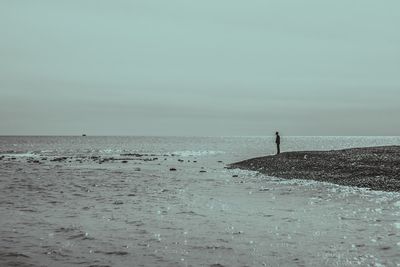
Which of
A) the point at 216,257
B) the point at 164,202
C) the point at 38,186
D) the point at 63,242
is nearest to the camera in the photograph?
the point at 216,257

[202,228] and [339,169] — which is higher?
[339,169]

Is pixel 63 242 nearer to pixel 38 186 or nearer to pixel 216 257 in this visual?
pixel 216 257

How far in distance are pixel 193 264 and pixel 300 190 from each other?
15743 mm

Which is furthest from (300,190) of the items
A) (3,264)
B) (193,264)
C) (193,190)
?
(3,264)

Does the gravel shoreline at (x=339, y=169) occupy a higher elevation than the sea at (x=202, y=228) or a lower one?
higher

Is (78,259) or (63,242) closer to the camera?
(78,259)

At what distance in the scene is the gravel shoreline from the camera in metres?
25.8

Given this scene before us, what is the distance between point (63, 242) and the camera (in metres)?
12.4

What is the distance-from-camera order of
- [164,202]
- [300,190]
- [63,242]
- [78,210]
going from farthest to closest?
[300,190] < [164,202] < [78,210] < [63,242]

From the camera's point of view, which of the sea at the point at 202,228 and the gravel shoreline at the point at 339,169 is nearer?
the sea at the point at 202,228

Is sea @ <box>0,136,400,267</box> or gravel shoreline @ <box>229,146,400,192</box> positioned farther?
gravel shoreline @ <box>229,146,400,192</box>

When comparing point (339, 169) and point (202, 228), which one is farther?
point (339, 169)

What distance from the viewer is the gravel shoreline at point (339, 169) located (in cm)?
2581

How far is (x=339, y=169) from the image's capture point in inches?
1273
